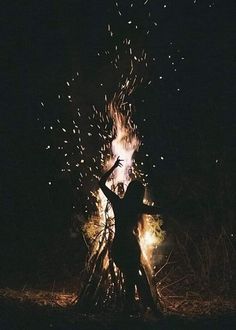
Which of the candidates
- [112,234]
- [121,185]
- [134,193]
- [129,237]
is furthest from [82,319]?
[121,185]

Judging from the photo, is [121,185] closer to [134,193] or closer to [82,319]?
[134,193]

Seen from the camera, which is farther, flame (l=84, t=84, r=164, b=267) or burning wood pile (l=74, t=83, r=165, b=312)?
flame (l=84, t=84, r=164, b=267)

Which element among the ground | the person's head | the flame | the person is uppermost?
the flame

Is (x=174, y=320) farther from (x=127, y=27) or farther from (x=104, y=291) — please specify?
(x=127, y=27)

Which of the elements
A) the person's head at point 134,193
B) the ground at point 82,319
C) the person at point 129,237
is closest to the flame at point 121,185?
the person at point 129,237

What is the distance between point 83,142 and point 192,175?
250 cm

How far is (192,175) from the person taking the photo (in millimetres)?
13367

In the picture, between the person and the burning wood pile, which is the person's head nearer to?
the person

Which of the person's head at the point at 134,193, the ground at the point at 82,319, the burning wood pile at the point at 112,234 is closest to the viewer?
the ground at the point at 82,319

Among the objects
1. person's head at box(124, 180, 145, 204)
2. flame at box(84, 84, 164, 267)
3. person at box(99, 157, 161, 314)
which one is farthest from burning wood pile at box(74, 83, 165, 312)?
person's head at box(124, 180, 145, 204)

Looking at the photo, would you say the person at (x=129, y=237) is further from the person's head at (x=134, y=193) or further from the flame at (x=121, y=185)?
the flame at (x=121, y=185)

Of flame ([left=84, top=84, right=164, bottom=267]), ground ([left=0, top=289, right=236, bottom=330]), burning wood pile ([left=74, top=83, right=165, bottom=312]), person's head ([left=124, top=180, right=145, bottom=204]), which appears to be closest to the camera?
ground ([left=0, top=289, right=236, bottom=330])

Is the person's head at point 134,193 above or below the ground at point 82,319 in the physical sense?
above

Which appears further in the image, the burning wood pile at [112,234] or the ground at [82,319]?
the burning wood pile at [112,234]
